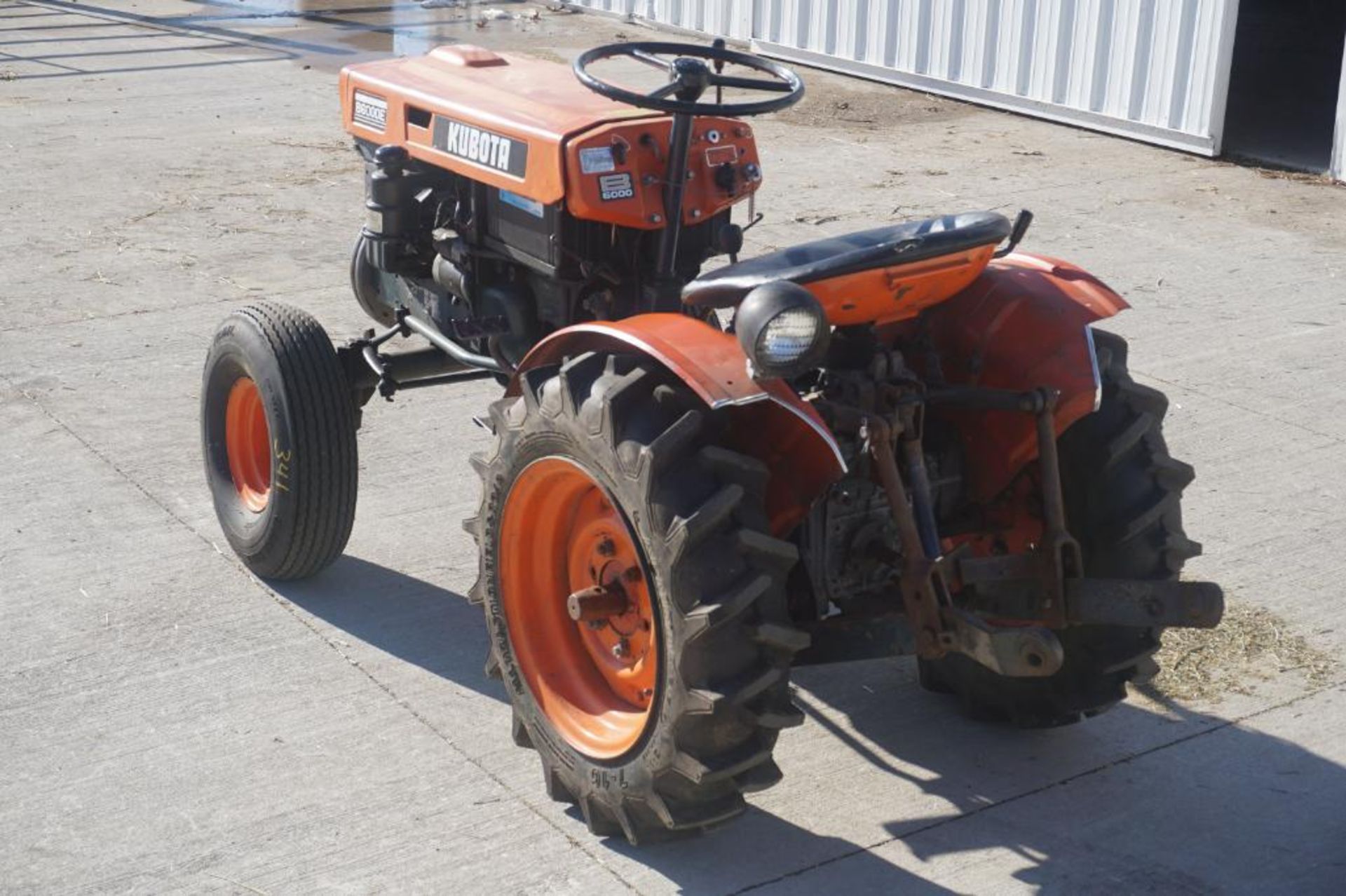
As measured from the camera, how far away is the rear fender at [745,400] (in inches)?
136

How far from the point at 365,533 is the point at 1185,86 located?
729cm

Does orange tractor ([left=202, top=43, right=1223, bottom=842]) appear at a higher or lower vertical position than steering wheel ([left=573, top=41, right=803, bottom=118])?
lower

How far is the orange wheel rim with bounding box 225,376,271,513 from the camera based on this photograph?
5.31 m

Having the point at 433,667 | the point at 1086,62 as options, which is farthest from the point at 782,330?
the point at 1086,62

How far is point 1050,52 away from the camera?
1175 centimetres

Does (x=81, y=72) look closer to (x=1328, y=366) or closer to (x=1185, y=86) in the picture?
(x=1185, y=86)

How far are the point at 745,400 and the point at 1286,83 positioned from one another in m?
12.0

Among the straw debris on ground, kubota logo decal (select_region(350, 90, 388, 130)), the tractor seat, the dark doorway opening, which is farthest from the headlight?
the dark doorway opening

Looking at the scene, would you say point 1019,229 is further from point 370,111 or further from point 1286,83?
point 1286,83

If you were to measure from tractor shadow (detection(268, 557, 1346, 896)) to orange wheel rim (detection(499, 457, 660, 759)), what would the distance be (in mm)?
266

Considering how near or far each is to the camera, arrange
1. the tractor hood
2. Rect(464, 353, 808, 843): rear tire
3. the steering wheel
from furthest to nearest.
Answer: the tractor hood
the steering wheel
Rect(464, 353, 808, 843): rear tire

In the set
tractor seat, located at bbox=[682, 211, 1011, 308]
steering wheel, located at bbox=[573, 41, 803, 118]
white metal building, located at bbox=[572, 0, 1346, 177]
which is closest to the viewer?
tractor seat, located at bbox=[682, 211, 1011, 308]

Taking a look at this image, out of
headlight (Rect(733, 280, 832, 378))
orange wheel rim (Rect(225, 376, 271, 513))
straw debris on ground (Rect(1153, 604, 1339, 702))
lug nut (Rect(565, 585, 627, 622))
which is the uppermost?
headlight (Rect(733, 280, 832, 378))

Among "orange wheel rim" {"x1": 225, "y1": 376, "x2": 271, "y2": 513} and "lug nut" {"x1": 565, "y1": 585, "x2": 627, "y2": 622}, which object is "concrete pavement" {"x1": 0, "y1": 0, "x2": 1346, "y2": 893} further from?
"lug nut" {"x1": 565, "y1": 585, "x2": 627, "y2": 622}
